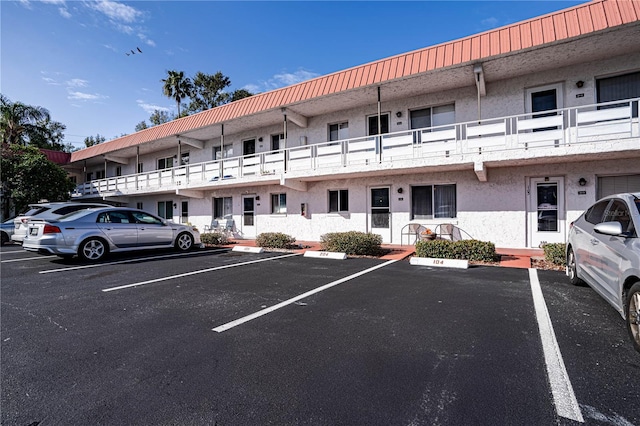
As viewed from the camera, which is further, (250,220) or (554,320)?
(250,220)

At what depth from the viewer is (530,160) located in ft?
30.4

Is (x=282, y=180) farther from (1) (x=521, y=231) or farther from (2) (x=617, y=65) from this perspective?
(2) (x=617, y=65)

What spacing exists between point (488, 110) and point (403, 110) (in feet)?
10.1

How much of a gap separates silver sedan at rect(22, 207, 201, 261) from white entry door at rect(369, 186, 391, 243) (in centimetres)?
756

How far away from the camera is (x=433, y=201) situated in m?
11.8

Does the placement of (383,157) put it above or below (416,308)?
above

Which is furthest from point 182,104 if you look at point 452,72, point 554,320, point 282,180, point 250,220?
point 554,320

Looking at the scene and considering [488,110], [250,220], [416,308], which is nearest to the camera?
[416,308]

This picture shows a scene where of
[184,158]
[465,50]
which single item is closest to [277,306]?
[465,50]

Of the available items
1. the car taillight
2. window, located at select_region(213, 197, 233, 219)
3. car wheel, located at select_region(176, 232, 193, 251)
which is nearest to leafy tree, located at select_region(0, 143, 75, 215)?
window, located at select_region(213, 197, 233, 219)

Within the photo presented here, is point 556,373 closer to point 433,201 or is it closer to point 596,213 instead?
point 596,213

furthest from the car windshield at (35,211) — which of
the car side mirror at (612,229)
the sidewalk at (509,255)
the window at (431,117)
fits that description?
the car side mirror at (612,229)

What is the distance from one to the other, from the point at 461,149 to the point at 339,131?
224 inches

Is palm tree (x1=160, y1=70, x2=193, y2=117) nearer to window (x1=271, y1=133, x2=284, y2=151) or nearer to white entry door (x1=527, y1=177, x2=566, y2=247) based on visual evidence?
window (x1=271, y1=133, x2=284, y2=151)
